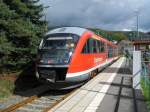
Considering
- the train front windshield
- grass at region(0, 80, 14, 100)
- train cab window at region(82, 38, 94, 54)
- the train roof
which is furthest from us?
train cab window at region(82, 38, 94, 54)

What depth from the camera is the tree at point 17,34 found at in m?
17.1

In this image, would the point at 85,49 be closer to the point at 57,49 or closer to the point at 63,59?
the point at 57,49

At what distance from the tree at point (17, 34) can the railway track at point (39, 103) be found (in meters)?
3.00

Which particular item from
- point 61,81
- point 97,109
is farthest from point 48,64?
point 97,109

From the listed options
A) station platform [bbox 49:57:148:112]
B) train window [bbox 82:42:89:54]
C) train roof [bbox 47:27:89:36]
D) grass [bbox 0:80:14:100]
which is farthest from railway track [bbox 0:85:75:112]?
train roof [bbox 47:27:89:36]

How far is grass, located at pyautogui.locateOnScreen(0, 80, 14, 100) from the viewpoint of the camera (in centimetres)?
1529

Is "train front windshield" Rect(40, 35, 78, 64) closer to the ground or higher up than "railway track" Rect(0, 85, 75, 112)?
higher up

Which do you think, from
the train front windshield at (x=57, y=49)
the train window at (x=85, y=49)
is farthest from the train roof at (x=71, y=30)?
the train window at (x=85, y=49)

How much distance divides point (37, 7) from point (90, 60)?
632 centimetres

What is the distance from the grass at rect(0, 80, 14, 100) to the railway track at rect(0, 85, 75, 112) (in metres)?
1.52

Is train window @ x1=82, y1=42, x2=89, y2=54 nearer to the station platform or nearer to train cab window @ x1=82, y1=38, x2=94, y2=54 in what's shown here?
train cab window @ x1=82, y1=38, x2=94, y2=54

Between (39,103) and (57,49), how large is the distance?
285 centimetres

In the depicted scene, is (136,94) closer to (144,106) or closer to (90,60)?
(144,106)

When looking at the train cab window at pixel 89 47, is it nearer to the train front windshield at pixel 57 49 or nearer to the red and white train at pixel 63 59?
the red and white train at pixel 63 59
